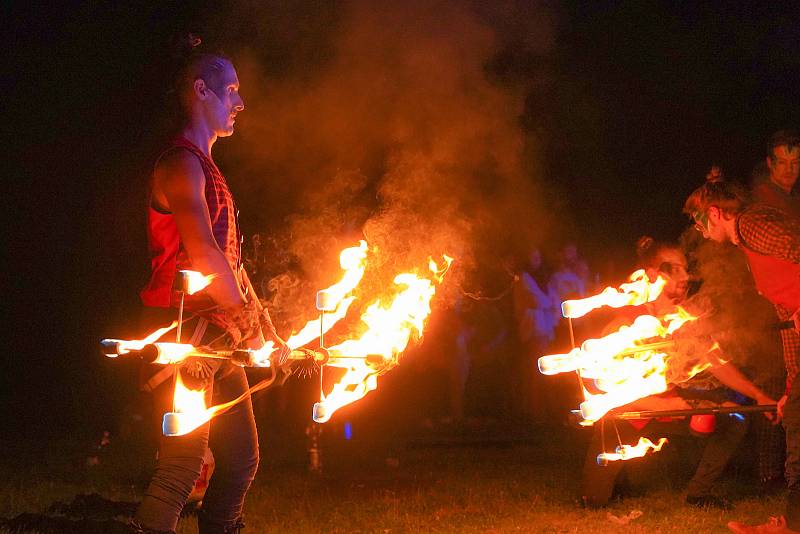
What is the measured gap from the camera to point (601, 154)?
37.5 ft

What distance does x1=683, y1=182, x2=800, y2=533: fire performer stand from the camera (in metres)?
4.08

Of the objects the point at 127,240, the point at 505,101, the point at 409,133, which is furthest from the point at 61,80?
the point at 505,101

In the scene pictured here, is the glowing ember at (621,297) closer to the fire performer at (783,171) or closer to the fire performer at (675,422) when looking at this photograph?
the fire performer at (675,422)

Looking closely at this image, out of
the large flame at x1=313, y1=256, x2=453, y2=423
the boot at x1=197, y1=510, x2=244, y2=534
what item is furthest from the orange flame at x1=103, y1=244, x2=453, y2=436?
the boot at x1=197, y1=510, x2=244, y2=534

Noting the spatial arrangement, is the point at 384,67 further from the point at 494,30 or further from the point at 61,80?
the point at 61,80

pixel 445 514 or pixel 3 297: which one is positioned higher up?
pixel 3 297

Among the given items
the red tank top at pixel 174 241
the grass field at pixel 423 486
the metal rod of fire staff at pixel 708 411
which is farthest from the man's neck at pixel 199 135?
the metal rod of fire staff at pixel 708 411

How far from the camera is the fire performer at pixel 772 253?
408 cm

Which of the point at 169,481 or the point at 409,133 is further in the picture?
the point at 409,133

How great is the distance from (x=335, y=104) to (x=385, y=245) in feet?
5.89

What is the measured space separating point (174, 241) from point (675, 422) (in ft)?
13.3

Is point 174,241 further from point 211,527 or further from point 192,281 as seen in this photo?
point 211,527

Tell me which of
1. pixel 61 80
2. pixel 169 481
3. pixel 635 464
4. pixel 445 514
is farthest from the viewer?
pixel 61 80

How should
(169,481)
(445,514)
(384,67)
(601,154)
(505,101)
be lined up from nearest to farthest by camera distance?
(169,481), (445,514), (384,67), (505,101), (601,154)
